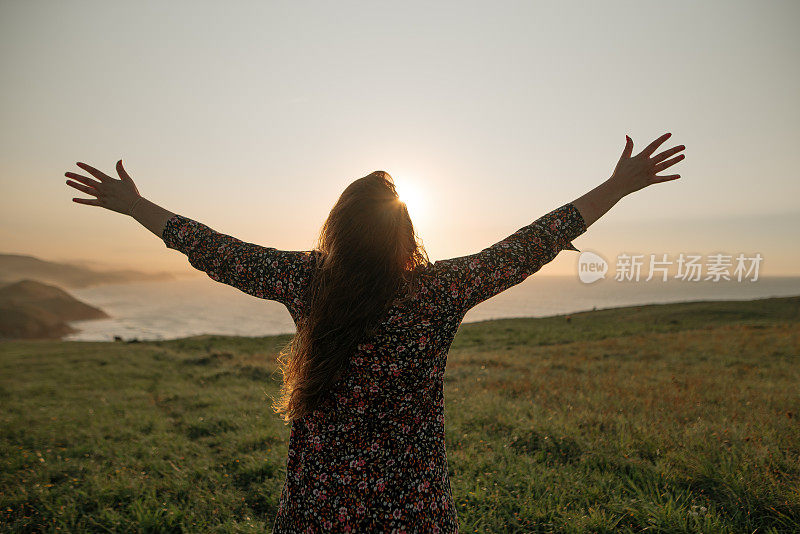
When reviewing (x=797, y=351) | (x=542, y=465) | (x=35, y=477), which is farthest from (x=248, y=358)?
(x=797, y=351)

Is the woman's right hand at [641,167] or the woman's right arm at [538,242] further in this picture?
the woman's right hand at [641,167]

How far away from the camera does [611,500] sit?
168 inches

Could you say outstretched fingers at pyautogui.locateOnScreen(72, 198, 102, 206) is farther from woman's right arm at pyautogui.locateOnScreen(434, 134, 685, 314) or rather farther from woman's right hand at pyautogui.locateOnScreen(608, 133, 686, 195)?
woman's right hand at pyautogui.locateOnScreen(608, 133, 686, 195)

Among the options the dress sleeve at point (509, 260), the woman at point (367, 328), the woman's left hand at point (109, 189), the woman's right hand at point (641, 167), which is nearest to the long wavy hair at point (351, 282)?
the woman at point (367, 328)

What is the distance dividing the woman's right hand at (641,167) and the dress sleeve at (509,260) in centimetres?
35

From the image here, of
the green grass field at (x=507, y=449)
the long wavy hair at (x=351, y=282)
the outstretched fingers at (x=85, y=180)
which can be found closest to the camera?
the long wavy hair at (x=351, y=282)

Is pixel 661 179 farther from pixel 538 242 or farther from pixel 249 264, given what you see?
pixel 249 264

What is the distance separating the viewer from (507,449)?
5.70 metres

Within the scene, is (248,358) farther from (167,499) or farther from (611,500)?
(611,500)

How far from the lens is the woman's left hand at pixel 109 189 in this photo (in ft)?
7.13

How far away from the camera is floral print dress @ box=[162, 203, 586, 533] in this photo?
1812 mm

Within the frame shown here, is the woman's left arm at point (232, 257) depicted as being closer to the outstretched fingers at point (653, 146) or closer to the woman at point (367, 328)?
the woman at point (367, 328)

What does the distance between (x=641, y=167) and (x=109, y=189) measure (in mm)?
2812

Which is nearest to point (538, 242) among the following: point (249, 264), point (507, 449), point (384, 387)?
point (384, 387)
